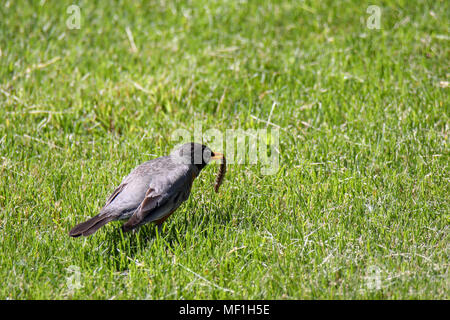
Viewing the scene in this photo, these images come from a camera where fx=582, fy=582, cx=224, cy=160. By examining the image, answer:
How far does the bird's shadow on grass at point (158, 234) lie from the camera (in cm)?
390

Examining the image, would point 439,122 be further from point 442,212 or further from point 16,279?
point 16,279

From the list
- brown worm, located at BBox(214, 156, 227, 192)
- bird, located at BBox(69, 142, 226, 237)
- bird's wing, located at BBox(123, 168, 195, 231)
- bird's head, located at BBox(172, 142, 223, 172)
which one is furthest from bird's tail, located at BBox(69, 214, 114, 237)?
brown worm, located at BBox(214, 156, 227, 192)

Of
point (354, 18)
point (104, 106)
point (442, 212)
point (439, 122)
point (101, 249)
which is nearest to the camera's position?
point (101, 249)

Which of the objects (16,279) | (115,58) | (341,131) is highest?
(115,58)

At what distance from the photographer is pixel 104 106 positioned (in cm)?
572

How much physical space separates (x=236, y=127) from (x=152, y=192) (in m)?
1.69

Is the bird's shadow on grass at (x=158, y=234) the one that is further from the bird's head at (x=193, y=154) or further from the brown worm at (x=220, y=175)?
the bird's head at (x=193, y=154)

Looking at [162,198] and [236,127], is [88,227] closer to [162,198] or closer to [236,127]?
[162,198]

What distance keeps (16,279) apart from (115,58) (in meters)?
3.69

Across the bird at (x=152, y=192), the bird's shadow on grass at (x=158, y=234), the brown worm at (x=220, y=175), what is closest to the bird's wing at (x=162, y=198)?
the bird at (x=152, y=192)

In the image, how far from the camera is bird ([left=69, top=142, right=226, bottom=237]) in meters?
3.81

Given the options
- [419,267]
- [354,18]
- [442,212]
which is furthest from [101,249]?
[354,18]

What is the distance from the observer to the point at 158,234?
4.02 meters

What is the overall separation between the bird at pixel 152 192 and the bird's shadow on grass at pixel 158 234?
0.11 metres
